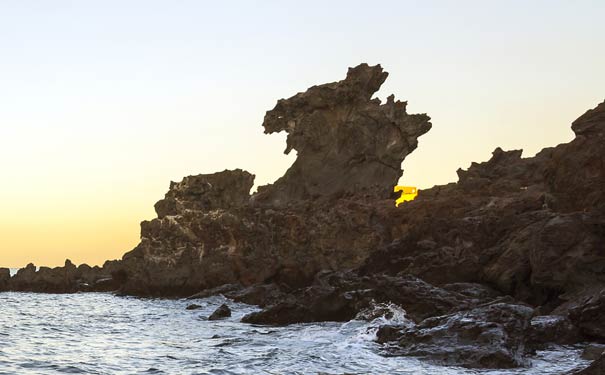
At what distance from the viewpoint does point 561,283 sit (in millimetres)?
23906

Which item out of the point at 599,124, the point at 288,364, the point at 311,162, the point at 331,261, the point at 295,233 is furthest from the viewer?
the point at 311,162

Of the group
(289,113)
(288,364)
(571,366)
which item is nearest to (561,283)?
(571,366)

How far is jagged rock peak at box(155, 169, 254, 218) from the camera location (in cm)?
8006

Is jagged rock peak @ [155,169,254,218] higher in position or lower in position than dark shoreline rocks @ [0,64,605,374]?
higher

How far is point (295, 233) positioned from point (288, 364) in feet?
154

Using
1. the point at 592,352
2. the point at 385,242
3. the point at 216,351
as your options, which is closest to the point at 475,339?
the point at 592,352

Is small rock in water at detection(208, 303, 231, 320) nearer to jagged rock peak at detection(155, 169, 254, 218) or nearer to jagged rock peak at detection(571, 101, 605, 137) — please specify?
jagged rock peak at detection(571, 101, 605, 137)

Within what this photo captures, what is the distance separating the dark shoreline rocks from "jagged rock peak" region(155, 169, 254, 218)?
0.17 meters

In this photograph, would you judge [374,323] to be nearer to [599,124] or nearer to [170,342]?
[170,342]

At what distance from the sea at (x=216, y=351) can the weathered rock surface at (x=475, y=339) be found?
18.9 inches

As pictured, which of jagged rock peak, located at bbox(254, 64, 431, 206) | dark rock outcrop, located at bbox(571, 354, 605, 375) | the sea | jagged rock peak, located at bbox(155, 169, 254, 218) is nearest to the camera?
dark rock outcrop, located at bbox(571, 354, 605, 375)

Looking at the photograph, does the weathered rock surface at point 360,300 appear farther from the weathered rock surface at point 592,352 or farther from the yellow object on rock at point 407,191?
the yellow object on rock at point 407,191

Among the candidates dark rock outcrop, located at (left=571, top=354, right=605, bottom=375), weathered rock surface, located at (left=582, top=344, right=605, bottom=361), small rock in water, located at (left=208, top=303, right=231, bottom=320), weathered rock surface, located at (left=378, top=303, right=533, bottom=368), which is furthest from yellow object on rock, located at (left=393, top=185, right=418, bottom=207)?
dark rock outcrop, located at (left=571, top=354, right=605, bottom=375)

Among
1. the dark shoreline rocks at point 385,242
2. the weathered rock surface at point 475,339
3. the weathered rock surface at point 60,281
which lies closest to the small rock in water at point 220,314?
the dark shoreline rocks at point 385,242
